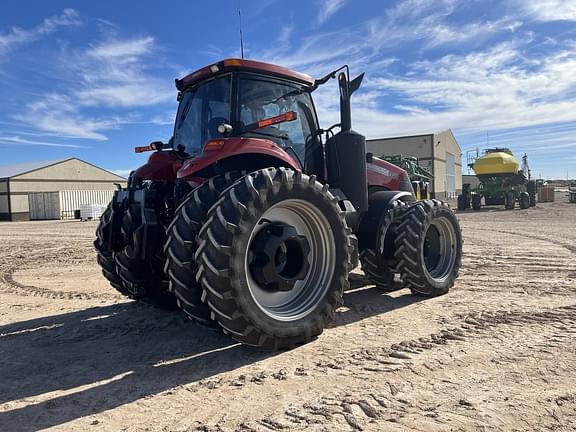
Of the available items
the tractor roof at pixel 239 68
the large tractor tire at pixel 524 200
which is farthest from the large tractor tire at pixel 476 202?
the tractor roof at pixel 239 68

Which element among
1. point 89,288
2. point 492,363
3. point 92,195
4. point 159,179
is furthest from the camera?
point 92,195

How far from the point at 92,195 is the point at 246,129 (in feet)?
130

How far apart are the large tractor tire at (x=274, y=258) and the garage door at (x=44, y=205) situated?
37827mm

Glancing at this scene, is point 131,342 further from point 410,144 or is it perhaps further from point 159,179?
point 410,144

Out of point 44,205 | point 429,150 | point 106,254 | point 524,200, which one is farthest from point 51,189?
point 106,254

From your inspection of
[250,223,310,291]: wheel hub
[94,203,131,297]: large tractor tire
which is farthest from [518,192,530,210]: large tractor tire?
[94,203,131,297]: large tractor tire

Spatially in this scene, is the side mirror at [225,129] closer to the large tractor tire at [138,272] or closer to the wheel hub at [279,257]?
the wheel hub at [279,257]

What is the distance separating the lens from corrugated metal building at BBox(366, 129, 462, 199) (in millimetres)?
46188

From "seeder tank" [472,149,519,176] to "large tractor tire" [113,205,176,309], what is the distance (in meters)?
25.3

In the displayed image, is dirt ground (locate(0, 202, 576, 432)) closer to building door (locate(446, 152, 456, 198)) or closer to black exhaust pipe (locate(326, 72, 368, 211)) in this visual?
black exhaust pipe (locate(326, 72, 368, 211))

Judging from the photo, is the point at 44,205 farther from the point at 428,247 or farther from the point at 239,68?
the point at 239,68

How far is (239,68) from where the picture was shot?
4.61m

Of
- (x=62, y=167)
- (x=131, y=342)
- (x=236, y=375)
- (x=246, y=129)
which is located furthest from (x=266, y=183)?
(x=62, y=167)

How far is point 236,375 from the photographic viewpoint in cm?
362
